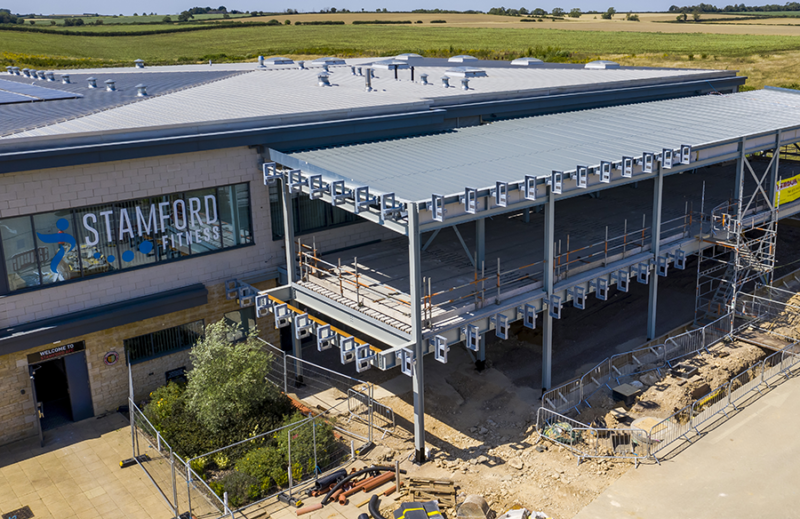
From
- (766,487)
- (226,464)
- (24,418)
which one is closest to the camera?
(766,487)

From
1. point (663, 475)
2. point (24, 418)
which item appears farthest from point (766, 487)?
point (24, 418)

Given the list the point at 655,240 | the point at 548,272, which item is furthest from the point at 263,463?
the point at 655,240

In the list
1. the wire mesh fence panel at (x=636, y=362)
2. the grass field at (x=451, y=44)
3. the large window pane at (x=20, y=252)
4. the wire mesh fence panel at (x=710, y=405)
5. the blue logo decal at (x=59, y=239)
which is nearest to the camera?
the large window pane at (x=20, y=252)

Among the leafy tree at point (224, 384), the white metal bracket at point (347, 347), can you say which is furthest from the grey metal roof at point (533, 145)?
the leafy tree at point (224, 384)

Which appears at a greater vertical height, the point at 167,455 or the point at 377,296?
the point at 377,296

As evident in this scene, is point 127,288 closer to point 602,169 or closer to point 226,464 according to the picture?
point 226,464

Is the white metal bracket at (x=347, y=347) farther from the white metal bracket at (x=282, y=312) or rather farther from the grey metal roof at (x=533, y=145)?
the grey metal roof at (x=533, y=145)

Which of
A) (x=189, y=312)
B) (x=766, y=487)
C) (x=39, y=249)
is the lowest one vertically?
(x=766, y=487)
